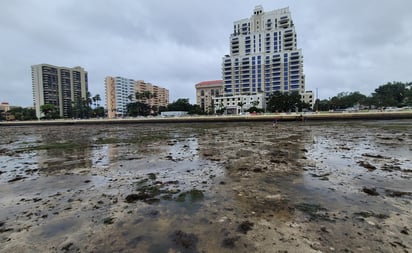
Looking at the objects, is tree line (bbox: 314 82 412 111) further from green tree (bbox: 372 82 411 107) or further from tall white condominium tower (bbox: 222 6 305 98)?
tall white condominium tower (bbox: 222 6 305 98)

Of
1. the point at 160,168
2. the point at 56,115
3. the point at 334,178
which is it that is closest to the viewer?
the point at 334,178

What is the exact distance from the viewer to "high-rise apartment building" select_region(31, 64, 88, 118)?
12575 cm

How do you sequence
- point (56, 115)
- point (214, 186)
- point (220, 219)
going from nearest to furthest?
1. point (220, 219)
2. point (214, 186)
3. point (56, 115)

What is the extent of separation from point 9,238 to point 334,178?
7.38 m

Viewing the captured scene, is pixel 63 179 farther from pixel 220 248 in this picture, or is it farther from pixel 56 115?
pixel 56 115

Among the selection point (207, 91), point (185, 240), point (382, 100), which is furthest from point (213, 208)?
point (207, 91)

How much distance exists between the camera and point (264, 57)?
409 feet

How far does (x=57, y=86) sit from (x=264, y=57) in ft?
424

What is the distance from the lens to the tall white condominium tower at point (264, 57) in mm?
118875

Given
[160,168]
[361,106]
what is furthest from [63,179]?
[361,106]

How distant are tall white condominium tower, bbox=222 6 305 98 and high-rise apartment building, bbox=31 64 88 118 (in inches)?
3677

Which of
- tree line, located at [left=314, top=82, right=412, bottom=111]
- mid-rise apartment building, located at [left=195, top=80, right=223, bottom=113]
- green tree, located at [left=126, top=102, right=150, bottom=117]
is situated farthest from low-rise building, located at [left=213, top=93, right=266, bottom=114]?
green tree, located at [left=126, top=102, right=150, bottom=117]

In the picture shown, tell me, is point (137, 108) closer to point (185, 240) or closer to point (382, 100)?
point (382, 100)

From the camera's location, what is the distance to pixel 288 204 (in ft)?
14.4
